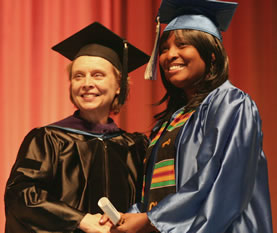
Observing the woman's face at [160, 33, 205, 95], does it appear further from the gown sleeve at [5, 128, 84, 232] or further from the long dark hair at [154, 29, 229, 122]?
the gown sleeve at [5, 128, 84, 232]

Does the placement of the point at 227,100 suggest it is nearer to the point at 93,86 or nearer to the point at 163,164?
the point at 163,164

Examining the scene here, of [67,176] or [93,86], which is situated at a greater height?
[93,86]

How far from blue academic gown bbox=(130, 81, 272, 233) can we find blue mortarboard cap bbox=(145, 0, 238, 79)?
1.28 feet

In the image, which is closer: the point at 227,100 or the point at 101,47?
the point at 227,100

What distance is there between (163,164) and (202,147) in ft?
0.89

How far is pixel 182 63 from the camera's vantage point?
1869 millimetres

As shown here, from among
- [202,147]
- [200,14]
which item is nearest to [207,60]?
[200,14]

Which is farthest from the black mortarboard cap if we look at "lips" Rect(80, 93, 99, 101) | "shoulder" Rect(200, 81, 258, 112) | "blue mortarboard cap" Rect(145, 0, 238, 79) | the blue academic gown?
the blue academic gown

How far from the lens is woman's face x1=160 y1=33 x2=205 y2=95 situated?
185 cm

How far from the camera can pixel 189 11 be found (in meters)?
1.92

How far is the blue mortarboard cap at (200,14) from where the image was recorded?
1.88 m

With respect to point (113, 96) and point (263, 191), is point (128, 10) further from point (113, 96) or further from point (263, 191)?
point (263, 191)

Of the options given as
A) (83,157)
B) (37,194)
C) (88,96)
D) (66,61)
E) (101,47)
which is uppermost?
(101,47)

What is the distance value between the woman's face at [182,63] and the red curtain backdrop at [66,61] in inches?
33.8
